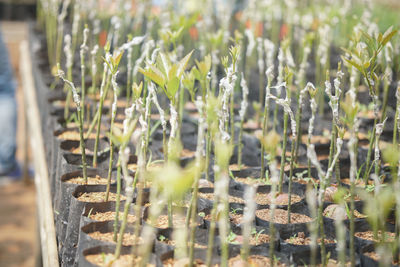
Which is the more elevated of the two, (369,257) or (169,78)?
(169,78)

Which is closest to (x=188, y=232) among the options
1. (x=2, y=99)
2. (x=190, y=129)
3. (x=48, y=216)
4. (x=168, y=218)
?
(x=168, y=218)

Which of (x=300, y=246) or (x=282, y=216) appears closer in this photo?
(x=300, y=246)

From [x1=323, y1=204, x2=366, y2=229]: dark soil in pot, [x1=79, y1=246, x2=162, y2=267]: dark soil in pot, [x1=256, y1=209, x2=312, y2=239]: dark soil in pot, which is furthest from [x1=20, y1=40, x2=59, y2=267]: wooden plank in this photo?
[x1=323, y1=204, x2=366, y2=229]: dark soil in pot

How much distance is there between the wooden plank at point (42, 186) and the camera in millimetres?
1328

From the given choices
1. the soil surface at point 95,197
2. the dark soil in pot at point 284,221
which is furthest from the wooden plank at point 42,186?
the dark soil in pot at point 284,221

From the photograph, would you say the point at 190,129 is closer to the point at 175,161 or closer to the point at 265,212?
→ the point at 265,212

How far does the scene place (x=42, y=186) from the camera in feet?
5.73

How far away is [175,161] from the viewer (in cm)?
94

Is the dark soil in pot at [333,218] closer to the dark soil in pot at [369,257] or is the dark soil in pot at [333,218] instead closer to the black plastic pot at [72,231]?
the dark soil in pot at [369,257]

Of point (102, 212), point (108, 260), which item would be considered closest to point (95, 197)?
point (102, 212)

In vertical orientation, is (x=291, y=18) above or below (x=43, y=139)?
above

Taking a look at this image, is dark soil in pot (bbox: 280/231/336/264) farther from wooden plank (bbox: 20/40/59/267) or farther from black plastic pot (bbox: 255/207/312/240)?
wooden plank (bbox: 20/40/59/267)

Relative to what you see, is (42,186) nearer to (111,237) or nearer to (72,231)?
(72,231)

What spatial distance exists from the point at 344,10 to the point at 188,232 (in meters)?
2.00
